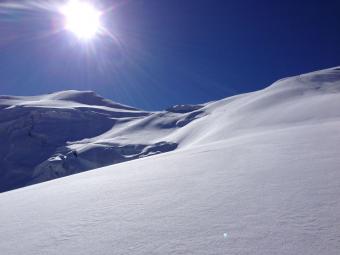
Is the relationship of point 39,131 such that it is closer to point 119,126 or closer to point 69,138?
point 69,138

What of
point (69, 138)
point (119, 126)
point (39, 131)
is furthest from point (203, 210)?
point (39, 131)

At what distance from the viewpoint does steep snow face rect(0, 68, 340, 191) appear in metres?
29.9

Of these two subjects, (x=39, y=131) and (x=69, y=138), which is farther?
(x=39, y=131)

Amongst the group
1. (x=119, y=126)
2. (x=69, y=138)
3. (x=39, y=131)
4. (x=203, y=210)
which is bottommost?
(x=203, y=210)

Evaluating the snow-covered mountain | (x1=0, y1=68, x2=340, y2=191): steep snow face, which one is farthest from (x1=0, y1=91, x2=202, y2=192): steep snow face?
the snow-covered mountain

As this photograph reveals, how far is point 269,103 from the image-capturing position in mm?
32469

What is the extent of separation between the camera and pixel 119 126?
6259cm

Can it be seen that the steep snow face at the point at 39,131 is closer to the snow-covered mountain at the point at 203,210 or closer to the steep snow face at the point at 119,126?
the steep snow face at the point at 119,126

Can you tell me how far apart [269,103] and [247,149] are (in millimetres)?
25550

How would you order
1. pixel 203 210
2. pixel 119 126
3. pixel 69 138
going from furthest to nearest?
pixel 119 126 < pixel 69 138 < pixel 203 210

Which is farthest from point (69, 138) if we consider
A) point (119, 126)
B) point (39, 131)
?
point (119, 126)

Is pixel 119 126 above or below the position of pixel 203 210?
above

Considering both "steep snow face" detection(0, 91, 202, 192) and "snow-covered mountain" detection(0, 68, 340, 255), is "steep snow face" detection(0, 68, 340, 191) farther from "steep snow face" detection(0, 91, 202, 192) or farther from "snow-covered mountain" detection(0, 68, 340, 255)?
"snow-covered mountain" detection(0, 68, 340, 255)

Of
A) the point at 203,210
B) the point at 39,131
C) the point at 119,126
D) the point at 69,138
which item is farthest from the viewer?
the point at 119,126
